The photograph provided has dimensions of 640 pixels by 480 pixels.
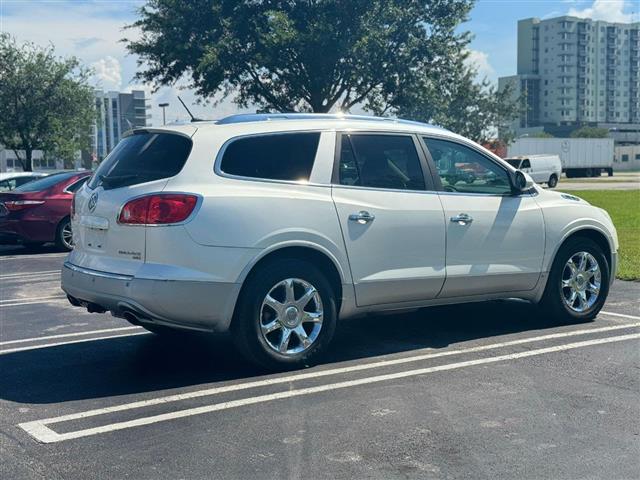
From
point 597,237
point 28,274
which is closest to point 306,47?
point 28,274

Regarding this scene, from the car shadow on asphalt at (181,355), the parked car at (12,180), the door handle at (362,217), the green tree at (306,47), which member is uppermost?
the green tree at (306,47)

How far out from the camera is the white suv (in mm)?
5543

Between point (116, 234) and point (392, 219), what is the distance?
80.2 inches

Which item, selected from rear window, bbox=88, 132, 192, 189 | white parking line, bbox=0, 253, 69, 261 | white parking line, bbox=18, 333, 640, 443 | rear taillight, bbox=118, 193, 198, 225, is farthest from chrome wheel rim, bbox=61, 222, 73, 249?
white parking line, bbox=18, 333, 640, 443

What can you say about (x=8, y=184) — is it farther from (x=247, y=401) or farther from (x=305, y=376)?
(x=247, y=401)

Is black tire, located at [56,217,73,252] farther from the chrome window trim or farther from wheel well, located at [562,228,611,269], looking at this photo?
wheel well, located at [562,228,611,269]

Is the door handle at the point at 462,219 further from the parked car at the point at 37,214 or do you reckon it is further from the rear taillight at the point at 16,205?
the rear taillight at the point at 16,205

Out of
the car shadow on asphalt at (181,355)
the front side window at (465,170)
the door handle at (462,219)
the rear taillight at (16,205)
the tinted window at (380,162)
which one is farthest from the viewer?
the rear taillight at (16,205)

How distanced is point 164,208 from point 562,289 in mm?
3782

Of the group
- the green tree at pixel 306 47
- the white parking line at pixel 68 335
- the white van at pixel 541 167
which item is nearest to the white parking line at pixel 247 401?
the white parking line at pixel 68 335

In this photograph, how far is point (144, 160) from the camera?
19.6ft

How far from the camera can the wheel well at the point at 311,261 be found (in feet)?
19.0

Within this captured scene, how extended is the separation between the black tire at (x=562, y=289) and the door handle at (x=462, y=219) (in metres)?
1.14

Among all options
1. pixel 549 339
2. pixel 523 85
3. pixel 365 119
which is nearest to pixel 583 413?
pixel 549 339
